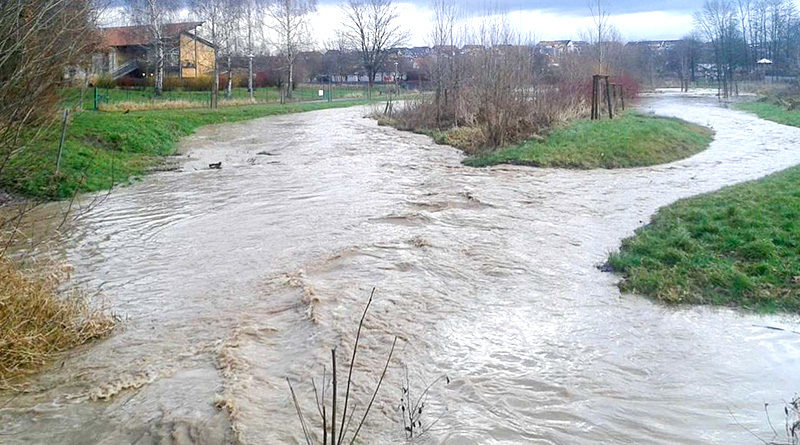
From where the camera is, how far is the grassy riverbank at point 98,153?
44.3 ft

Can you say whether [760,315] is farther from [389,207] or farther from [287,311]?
[389,207]

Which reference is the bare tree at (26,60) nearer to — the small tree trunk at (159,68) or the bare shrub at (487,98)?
the bare shrub at (487,98)

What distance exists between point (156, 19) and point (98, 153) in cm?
3167

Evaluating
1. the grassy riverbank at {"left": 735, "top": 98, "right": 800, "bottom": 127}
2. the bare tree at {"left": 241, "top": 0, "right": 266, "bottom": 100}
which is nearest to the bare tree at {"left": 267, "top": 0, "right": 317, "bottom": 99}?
A: the bare tree at {"left": 241, "top": 0, "right": 266, "bottom": 100}

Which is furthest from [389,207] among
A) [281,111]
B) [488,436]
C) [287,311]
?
[281,111]

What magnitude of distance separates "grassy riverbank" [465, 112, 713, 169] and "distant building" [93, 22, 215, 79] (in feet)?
112

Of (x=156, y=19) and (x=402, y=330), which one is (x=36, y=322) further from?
(x=156, y=19)

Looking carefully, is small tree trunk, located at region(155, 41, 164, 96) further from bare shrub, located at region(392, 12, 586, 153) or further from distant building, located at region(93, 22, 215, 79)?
bare shrub, located at region(392, 12, 586, 153)

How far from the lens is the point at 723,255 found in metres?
9.80

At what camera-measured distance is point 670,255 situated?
9.98 meters

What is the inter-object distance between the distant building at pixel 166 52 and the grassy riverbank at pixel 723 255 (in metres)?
43.7

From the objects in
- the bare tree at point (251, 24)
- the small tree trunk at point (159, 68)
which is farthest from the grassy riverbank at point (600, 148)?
the bare tree at point (251, 24)

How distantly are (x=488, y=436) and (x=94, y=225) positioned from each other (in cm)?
1022

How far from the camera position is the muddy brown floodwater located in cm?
590
